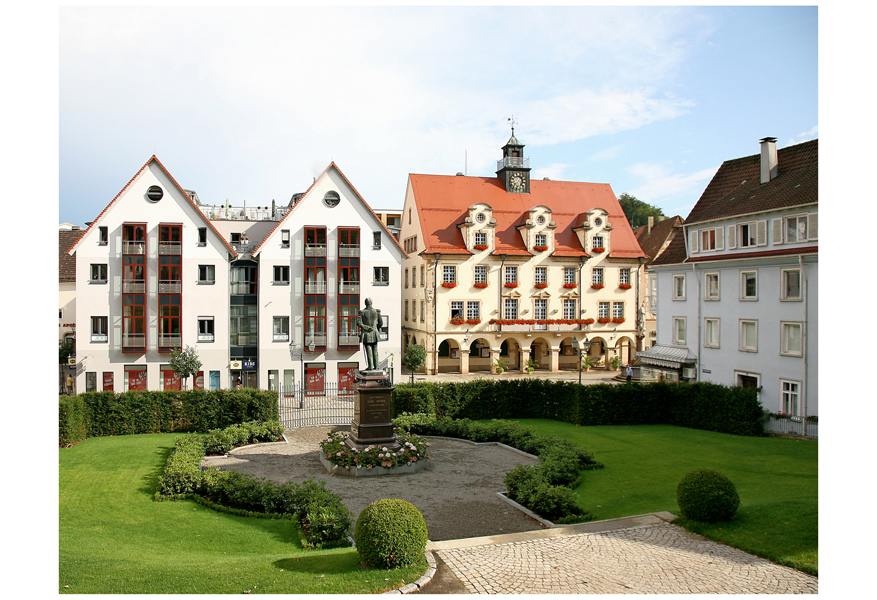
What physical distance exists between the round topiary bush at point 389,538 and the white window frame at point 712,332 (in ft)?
97.8

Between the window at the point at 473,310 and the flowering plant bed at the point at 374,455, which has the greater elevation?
the window at the point at 473,310

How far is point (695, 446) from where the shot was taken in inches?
982

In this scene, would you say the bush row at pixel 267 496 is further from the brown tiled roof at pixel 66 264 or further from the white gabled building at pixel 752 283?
the brown tiled roof at pixel 66 264

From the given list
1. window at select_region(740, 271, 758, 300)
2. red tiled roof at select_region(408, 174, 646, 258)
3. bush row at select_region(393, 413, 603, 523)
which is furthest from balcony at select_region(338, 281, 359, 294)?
window at select_region(740, 271, 758, 300)

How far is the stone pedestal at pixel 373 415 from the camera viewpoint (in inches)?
829

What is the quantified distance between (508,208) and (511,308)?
30.3 ft

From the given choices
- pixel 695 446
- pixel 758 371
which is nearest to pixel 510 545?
pixel 695 446

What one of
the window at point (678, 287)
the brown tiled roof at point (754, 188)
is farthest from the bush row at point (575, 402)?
the brown tiled roof at point (754, 188)

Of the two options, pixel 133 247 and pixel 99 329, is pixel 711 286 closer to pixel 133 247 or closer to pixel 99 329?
pixel 133 247

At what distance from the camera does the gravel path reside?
15435 mm

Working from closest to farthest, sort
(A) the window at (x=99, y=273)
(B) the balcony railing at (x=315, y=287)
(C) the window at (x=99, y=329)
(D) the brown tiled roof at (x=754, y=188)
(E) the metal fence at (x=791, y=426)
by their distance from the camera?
1. (E) the metal fence at (x=791, y=426)
2. (D) the brown tiled roof at (x=754, y=188)
3. (C) the window at (x=99, y=329)
4. (A) the window at (x=99, y=273)
5. (B) the balcony railing at (x=315, y=287)

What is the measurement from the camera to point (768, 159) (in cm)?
3491

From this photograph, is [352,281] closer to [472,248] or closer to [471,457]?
[472,248]

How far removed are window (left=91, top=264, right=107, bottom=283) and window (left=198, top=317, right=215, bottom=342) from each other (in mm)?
6361
